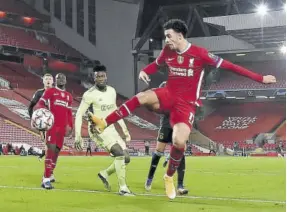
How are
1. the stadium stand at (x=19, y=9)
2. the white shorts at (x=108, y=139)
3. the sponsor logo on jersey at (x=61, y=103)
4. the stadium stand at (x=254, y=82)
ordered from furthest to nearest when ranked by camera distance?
the stadium stand at (x=19, y=9) → the stadium stand at (x=254, y=82) → the sponsor logo on jersey at (x=61, y=103) → the white shorts at (x=108, y=139)

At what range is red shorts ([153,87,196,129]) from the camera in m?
7.47

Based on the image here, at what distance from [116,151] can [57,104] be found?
7.77 ft

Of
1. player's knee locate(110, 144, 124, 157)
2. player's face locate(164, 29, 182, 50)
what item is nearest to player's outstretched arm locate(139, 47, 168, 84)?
player's face locate(164, 29, 182, 50)

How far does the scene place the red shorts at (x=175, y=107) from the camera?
7473 mm

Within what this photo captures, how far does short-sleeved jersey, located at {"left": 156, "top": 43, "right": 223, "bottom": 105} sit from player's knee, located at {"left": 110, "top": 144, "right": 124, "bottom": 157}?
6.26 ft

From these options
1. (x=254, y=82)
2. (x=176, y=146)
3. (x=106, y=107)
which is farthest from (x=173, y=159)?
(x=254, y=82)

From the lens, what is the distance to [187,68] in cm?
757

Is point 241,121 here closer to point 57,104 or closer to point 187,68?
point 57,104

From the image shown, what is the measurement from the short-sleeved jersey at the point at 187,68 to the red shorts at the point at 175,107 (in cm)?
8

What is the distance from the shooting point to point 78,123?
963 cm

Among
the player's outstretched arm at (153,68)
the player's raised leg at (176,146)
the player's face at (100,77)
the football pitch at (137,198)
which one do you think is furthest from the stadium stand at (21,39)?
the player's raised leg at (176,146)

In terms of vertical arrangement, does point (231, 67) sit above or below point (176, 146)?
above

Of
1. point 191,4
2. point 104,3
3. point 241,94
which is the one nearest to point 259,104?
point 241,94

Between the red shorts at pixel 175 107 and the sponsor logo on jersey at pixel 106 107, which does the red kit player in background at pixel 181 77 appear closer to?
the red shorts at pixel 175 107
